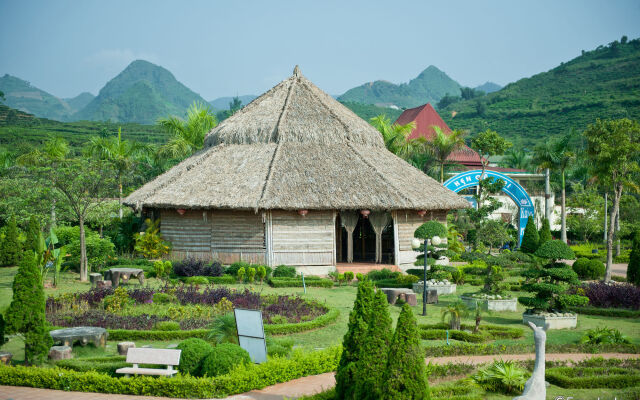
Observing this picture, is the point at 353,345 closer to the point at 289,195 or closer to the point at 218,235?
the point at 289,195

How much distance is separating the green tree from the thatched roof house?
45.0 ft

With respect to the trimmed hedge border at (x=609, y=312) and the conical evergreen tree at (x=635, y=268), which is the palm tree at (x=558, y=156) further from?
the trimmed hedge border at (x=609, y=312)

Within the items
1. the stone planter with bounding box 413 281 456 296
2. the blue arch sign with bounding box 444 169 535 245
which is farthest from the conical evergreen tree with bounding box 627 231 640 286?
the blue arch sign with bounding box 444 169 535 245

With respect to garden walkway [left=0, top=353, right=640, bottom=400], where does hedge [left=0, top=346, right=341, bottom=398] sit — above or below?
above

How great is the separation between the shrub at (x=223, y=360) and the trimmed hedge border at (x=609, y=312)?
12.3 meters

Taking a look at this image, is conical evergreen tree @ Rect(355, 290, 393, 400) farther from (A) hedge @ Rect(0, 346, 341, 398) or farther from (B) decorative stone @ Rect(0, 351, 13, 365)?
(B) decorative stone @ Rect(0, 351, 13, 365)

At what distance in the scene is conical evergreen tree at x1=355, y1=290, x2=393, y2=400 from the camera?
834 centimetres

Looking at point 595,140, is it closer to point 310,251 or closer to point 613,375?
point 310,251

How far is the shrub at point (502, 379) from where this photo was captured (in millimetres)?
10805

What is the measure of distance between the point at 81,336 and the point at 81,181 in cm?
1185

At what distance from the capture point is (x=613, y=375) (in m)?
11.4

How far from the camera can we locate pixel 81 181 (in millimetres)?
23938

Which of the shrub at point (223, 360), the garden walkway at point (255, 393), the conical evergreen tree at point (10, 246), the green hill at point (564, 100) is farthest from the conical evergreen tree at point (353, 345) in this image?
the green hill at point (564, 100)

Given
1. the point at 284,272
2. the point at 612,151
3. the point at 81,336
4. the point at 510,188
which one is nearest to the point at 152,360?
the point at 81,336
